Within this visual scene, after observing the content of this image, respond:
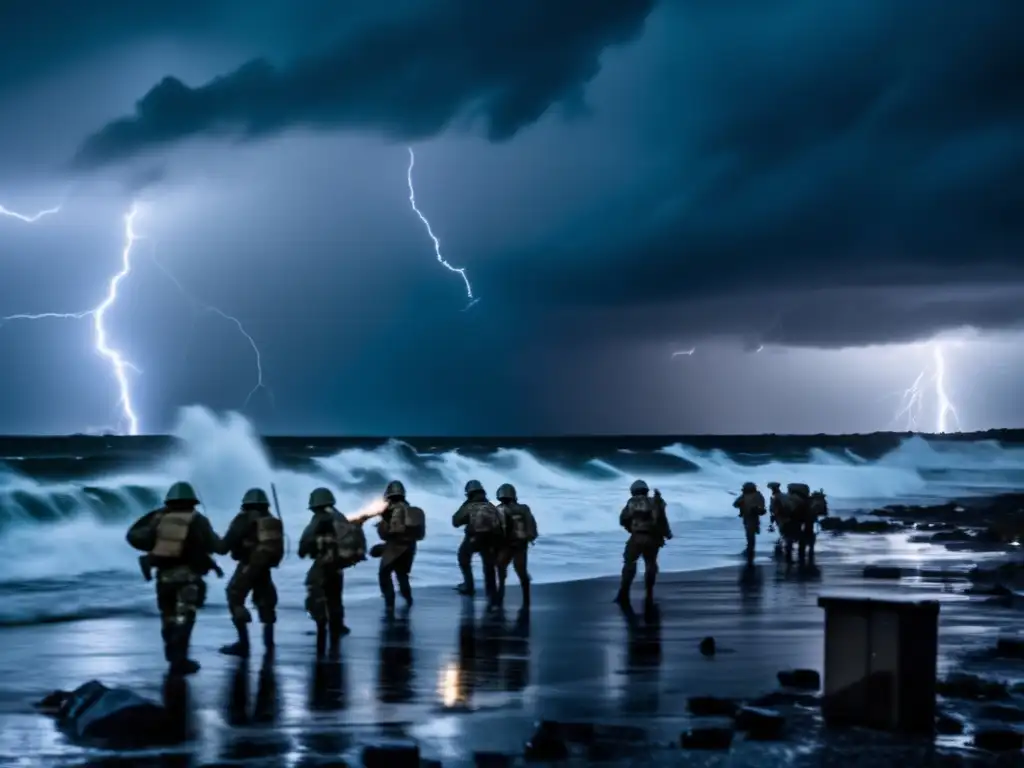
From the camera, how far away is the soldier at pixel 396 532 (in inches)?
786

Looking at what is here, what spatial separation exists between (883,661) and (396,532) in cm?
1024

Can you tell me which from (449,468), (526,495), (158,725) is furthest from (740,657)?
(449,468)

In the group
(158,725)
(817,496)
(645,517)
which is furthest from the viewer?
(817,496)

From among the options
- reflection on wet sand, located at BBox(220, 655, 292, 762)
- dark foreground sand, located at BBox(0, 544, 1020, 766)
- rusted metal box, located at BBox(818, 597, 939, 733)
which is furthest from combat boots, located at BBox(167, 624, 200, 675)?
rusted metal box, located at BBox(818, 597, 939, 733)

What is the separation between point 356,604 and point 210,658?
19.9 ft

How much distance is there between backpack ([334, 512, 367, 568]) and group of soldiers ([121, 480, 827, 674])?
1 centimetres

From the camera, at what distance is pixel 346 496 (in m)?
63.4

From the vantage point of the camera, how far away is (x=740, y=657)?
50.0 ft

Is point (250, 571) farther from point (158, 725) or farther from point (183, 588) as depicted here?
point (158, 725)

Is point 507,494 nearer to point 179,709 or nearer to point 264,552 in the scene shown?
point 264,552

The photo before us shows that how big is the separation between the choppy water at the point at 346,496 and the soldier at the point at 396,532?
152 cm

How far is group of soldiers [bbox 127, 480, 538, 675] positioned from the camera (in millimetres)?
13742

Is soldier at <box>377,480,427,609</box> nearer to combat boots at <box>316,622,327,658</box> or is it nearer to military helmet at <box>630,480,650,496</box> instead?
military helmet at <box>630,480,650,496</box>

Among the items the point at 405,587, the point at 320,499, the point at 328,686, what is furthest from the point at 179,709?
the point at 405,587
